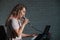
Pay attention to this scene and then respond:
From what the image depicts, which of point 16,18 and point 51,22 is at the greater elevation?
point 16,18

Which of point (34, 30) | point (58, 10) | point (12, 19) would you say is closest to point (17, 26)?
point (12, 19)

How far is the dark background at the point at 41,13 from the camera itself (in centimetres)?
415

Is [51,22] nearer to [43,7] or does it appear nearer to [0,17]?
[43,7]

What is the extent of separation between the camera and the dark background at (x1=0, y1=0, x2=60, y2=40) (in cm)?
415

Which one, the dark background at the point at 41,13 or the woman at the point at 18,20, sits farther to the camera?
the dark background at the point at 41,13

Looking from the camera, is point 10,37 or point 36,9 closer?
point 10,37

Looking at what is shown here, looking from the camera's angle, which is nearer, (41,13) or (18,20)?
(18,20)

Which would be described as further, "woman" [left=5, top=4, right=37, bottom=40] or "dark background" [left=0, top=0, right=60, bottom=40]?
"dark background" [left=0, top=0, right=60, bottom=40]

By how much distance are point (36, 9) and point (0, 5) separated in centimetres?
90

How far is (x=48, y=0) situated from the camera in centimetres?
425

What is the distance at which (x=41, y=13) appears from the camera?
4.23 m

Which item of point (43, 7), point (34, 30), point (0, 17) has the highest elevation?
point (43, 7)

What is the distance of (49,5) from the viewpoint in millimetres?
4258

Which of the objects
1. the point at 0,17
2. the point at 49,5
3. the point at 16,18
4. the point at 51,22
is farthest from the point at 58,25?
the point at 16,18
